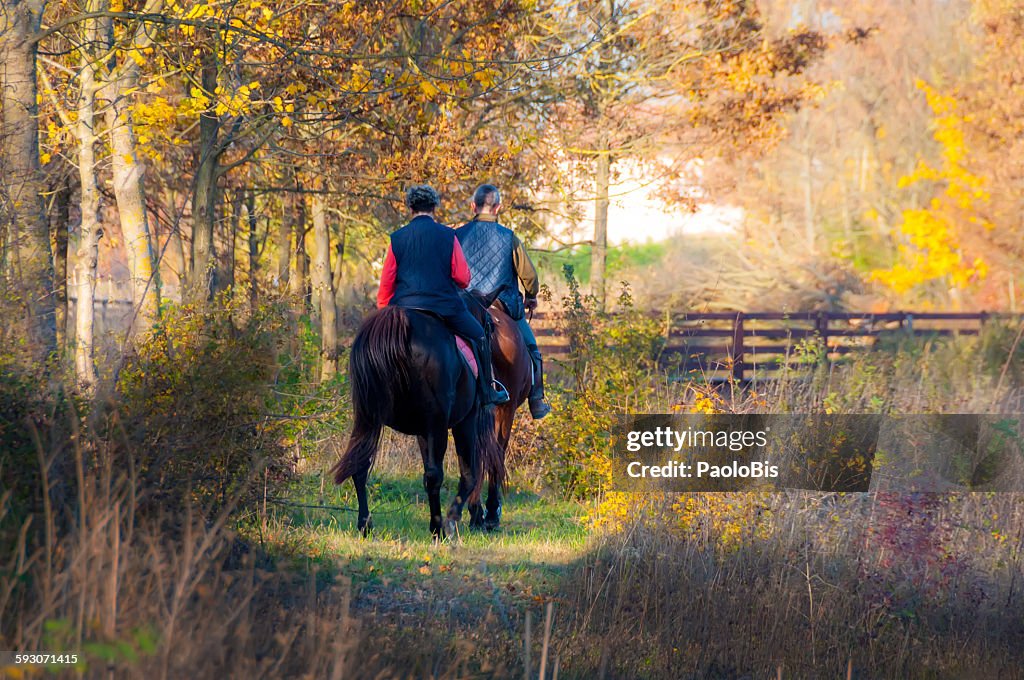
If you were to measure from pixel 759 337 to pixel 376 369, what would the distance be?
10.5 m

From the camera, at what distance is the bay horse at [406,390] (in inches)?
349

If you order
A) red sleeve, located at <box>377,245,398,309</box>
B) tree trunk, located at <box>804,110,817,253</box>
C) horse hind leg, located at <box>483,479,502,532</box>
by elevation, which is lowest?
horse hind leg, located at <box>483,479,502,532</box>

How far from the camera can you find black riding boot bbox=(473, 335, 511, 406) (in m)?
9.68

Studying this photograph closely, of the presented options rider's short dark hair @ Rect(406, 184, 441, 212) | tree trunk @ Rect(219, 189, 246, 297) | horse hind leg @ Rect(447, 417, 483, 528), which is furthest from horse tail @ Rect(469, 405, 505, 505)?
tree trunk @ Rect(219, 189, 246, 297)

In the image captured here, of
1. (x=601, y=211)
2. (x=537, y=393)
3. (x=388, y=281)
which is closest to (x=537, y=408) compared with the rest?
(x=537, y=393)

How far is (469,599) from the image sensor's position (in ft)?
25.3

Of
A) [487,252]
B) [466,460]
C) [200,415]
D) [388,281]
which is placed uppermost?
[487,252]

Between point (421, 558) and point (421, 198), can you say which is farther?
point (421, 198)

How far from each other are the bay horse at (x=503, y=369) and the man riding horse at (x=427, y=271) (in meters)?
1.11

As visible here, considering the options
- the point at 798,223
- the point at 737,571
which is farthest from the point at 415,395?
the point at 798,223

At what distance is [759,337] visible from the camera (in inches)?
721

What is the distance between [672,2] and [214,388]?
43.8 ft

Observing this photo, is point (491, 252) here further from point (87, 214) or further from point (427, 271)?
point (87, 214)

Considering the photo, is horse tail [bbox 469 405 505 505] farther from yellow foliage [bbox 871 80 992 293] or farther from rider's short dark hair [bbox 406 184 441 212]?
yellow foliage [bbox 871 80 992 293]
